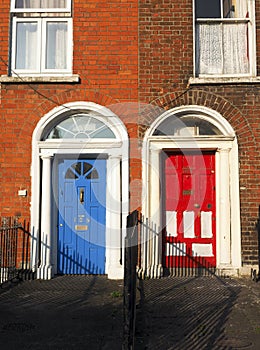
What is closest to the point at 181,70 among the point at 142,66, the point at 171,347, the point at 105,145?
the point at 142,66

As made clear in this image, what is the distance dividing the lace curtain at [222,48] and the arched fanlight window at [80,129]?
7.28 ft

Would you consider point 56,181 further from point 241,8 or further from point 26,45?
point 241,8

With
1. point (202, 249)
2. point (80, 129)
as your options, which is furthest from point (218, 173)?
point (80, 129)

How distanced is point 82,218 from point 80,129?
1758 millimetres

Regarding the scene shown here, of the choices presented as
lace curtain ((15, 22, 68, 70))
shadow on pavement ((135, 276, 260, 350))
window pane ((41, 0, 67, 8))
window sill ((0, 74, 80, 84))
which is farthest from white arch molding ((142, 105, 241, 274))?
window pane ((41, 0, 67, 8))

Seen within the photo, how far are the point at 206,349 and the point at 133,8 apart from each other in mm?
6390

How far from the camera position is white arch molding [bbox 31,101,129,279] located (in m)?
7.29

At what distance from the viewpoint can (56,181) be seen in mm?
7609

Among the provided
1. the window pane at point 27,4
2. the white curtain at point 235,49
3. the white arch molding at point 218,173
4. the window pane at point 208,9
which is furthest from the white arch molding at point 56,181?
the window pane at point 208,9

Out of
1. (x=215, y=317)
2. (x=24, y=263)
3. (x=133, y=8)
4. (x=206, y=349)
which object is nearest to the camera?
(x=206, y=349)

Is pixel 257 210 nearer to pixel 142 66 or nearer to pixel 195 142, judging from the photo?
pixel 195 142

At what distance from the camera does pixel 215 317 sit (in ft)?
16.2

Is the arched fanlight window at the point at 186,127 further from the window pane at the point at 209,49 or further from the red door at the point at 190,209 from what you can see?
the window pane at the point at 209,49

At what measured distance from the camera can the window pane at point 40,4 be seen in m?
7.95
